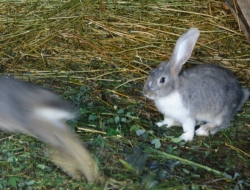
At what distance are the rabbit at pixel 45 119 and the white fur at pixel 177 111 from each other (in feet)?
2.32

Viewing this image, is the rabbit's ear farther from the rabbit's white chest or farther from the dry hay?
the dry hay

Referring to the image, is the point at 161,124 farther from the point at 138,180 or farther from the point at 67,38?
the point at 67,38

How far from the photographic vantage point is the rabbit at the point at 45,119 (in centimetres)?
301

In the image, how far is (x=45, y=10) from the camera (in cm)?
502

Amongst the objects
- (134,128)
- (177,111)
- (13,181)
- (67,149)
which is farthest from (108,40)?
(13,181)

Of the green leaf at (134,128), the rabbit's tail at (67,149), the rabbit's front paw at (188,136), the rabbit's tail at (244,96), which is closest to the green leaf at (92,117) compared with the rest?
the green leaf at (134,128)

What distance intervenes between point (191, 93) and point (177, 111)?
0.17m

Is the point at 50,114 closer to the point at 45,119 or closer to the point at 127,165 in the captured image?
the point at 45,119

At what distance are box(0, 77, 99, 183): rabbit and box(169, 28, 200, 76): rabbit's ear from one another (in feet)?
2.92

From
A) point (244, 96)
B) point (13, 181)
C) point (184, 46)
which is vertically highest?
point (184, 46)

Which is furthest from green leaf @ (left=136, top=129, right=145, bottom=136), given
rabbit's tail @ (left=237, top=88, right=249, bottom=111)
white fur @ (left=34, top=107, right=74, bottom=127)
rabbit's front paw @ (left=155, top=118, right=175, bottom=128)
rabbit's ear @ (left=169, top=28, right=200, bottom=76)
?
rabbit's tail @ (left=237, top=88, right=249, bottom=111)

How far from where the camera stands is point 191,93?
3.55 meters

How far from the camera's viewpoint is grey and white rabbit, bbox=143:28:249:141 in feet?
11.5

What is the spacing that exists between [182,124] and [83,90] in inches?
37.8
